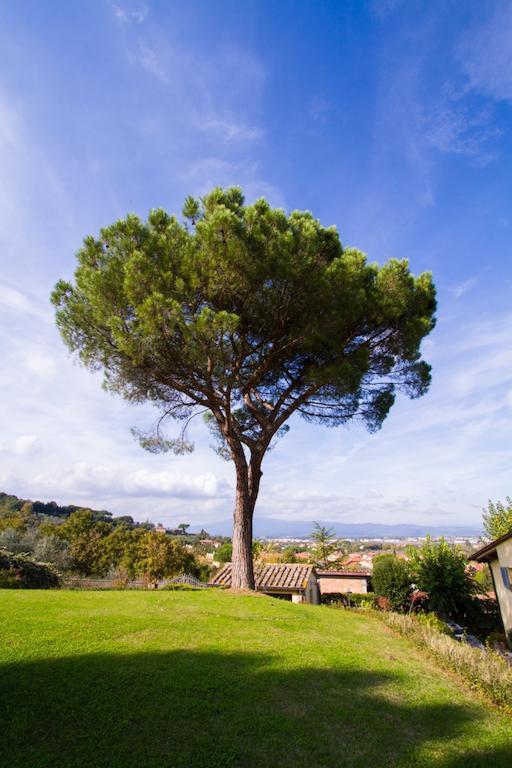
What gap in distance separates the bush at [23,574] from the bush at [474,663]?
12.2m

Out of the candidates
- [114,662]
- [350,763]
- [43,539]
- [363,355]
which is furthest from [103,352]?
[43,539]

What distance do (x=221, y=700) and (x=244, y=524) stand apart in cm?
684

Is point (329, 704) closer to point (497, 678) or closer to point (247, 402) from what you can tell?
point (497, 678)

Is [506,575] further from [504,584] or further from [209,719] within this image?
[209,719]

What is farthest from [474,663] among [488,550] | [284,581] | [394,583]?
[284,581]

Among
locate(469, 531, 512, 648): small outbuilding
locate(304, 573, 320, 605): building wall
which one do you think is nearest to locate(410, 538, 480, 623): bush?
locate(469, 531, 512, 648): small outbuilding

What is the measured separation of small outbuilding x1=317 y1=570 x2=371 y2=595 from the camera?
1066 inches

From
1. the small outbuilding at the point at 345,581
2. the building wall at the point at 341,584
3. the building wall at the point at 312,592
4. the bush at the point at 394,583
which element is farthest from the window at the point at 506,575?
the building wall at the point at 341,584

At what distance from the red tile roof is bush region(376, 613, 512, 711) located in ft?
38.3

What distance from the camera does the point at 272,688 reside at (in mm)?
4746

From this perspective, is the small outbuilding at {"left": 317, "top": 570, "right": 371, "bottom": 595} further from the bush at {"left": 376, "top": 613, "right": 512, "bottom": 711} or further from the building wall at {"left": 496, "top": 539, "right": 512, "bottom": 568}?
the bush at {"left": 376, "top": 613, "right": 512, "bottom": 711}

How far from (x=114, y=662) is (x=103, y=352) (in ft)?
26.6

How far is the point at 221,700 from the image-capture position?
4.32 metres

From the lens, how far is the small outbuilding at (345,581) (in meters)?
27.1
